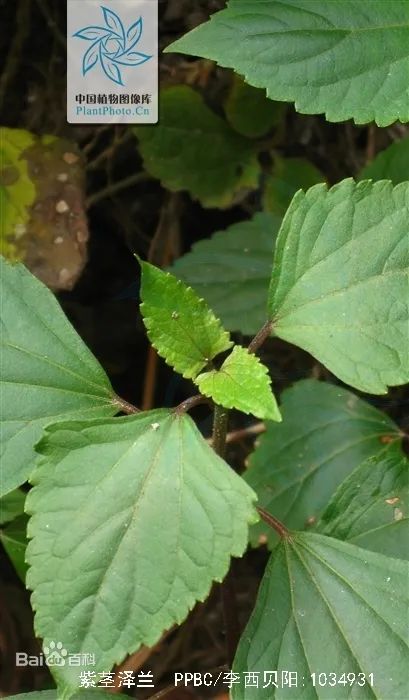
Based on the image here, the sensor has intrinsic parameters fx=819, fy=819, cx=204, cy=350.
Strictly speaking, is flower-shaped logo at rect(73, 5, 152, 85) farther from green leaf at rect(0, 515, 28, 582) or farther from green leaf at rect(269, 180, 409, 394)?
green leaf at rect(0, 515, 28, 582)

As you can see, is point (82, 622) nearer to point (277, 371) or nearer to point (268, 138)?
point (277, 371)

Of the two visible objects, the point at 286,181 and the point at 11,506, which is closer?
the point at 11,506

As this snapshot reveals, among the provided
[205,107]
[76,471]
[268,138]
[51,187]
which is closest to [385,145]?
[268,138]

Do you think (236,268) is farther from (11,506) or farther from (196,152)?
(11,506)

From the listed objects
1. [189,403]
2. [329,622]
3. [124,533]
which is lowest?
[329,622]

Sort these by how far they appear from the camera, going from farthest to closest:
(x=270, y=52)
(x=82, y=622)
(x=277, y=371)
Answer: (x=277, y=371) < (x=270, y=52) < (x=82, y=622)

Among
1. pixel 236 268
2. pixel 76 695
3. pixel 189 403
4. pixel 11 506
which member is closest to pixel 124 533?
pixel 189 403

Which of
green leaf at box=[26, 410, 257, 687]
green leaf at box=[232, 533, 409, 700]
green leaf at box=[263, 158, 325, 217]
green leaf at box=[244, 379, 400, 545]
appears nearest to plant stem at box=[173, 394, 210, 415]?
green leaf at box=[26, 410, 257, 687]
